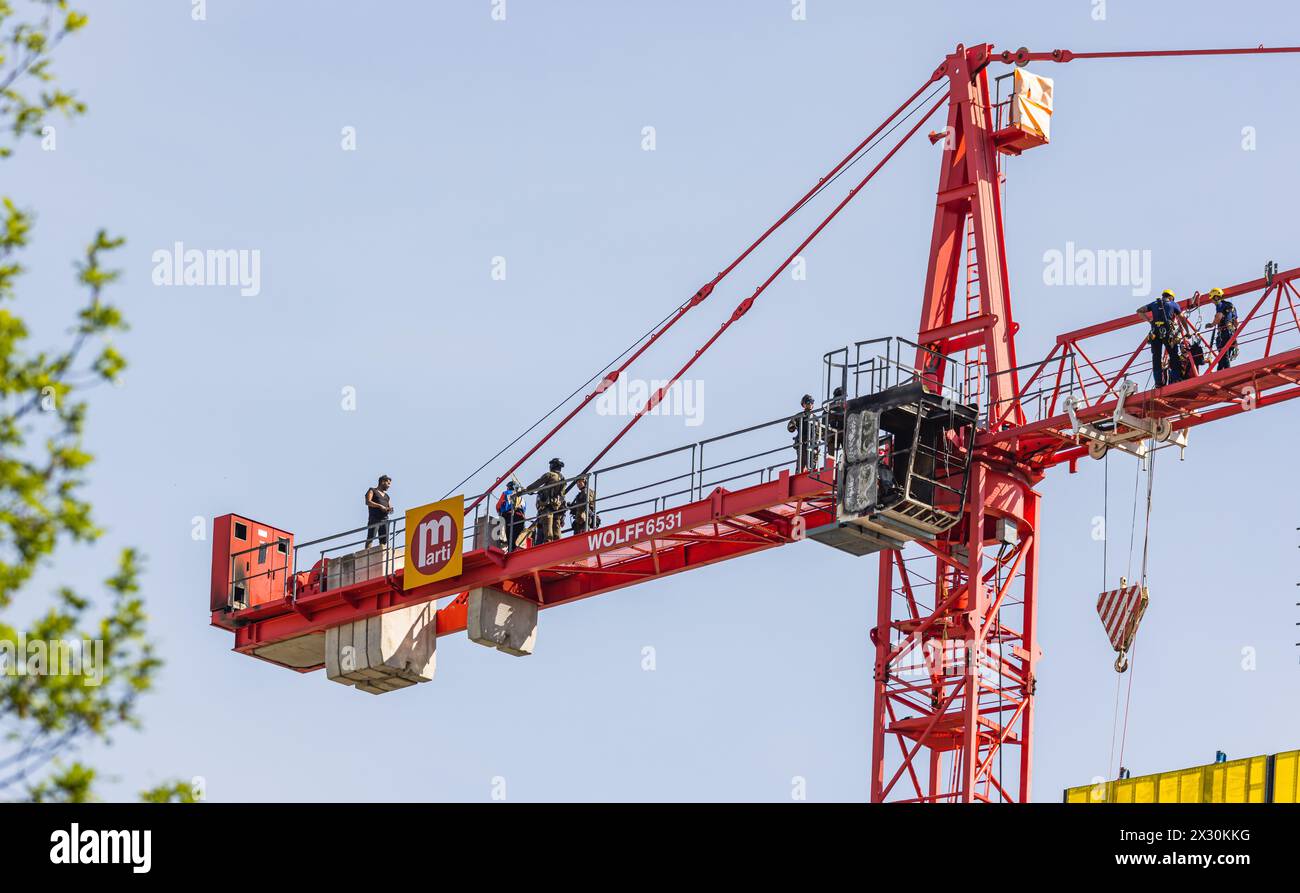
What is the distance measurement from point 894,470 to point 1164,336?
5.25 meters

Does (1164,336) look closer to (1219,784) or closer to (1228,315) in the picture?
(1228,315)

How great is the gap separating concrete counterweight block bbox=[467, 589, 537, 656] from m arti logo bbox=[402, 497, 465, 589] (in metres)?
0.81

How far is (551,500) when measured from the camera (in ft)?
168

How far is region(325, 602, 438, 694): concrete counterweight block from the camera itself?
53469mm

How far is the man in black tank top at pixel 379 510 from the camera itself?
53.1m

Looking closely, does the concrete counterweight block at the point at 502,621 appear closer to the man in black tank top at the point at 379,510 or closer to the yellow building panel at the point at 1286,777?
the man in black tank top at the point at 379,510

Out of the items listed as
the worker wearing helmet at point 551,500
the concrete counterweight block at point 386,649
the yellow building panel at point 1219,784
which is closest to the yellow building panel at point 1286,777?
the yellow building panel at point 1219,784

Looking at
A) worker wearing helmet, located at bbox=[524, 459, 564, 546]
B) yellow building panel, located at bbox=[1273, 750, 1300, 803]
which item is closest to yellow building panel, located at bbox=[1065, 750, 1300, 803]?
yellow building panel, located at bbox=[1273, 750, 1300, 803]

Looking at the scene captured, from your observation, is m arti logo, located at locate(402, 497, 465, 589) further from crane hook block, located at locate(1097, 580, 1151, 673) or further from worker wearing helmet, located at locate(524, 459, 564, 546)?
crane hook block, located at locate(1097, 580, 1151, 673)

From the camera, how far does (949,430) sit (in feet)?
157

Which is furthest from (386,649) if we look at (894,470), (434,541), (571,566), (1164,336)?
(1164,336)
